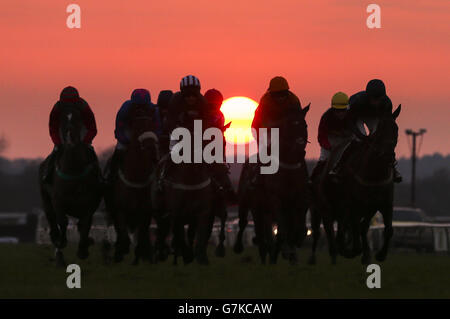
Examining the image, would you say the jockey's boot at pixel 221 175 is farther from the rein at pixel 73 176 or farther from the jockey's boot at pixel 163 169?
the rein at pixel 73 176

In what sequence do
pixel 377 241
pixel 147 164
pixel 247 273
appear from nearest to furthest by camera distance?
pixel 247 273, pixel 147 164, pixel 377 241

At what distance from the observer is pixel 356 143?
2011cm

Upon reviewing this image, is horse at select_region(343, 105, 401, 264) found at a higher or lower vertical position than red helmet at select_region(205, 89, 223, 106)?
lower

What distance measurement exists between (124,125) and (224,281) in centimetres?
527

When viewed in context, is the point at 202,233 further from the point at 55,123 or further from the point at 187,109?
the point at 55,123

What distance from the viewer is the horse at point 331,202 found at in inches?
821

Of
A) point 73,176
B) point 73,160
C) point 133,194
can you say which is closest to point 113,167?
point 133,194

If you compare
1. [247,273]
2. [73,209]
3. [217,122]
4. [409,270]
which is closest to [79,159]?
[73,209]

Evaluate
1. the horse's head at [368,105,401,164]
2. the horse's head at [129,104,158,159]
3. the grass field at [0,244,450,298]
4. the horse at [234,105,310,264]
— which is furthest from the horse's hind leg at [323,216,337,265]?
the horse's head at [129,104,158,159]

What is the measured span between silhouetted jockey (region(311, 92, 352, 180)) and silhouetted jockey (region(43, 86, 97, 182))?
4279 millimetres

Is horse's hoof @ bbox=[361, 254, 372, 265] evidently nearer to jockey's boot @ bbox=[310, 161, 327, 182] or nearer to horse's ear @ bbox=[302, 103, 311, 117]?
horse's ear @ bbox=[302, 103, 311, 117]

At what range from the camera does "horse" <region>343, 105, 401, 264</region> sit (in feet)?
60.6

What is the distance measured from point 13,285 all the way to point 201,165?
4.03 meters

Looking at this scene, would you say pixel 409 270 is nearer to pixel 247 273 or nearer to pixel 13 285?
pixel 247 273
